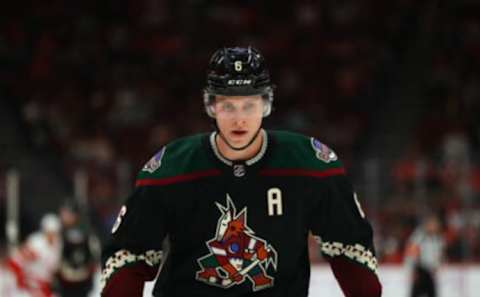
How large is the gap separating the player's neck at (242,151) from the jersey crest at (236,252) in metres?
0.11

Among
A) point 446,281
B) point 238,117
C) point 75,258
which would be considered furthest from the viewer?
point 446,281

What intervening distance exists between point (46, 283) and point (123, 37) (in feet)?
16.9

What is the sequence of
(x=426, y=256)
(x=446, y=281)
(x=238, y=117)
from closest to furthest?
1. (x=238, y=117)
2. (x=426, y=256)
3. (x=446, y=281)

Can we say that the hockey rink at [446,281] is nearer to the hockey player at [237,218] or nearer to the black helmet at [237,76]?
the hockey player at [237,218]

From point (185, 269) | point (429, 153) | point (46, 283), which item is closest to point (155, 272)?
point (185, 269)

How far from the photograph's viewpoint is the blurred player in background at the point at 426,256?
10203mm

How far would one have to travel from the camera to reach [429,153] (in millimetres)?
12891

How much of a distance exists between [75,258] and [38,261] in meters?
0.88

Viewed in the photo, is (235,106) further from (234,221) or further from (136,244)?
(136,244)

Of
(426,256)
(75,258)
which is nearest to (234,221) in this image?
(75,258)

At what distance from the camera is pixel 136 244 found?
3.08 metres

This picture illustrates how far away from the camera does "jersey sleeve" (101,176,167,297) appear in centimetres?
308

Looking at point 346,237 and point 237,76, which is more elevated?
point 237,76

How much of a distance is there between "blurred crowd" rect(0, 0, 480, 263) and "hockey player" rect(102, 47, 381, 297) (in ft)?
29.6
